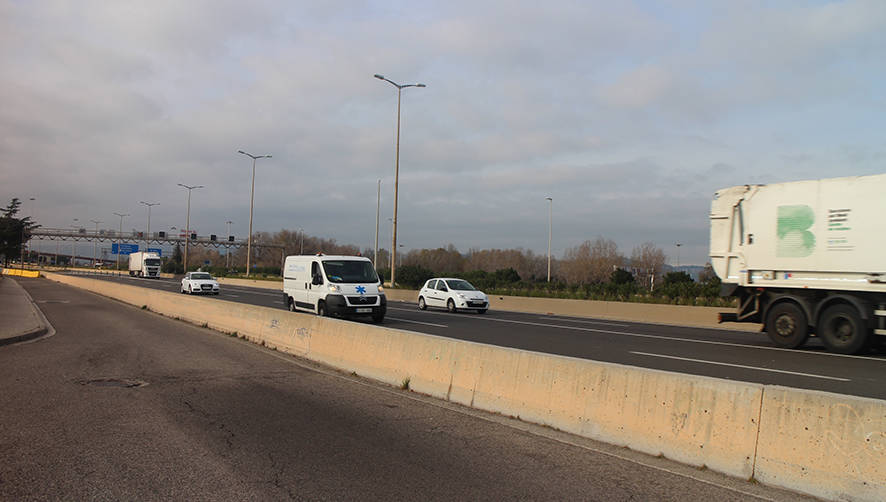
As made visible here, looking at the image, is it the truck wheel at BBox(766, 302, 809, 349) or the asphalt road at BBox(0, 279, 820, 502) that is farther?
the truck wheel at BBox(766, 302, 809, 349)

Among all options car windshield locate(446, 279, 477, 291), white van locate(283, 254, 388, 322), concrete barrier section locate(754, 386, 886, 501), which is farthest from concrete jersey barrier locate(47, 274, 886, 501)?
car windshield locate(446, 279, 477, 291)

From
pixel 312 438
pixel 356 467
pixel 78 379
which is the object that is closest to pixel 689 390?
pixel 356 467

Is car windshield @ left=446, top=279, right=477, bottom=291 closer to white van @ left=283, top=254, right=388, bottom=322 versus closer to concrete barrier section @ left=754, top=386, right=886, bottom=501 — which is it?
white van @ left=283, top=254, right=388, bottom=322

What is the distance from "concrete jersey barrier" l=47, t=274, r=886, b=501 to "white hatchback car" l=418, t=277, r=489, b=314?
1608 cm

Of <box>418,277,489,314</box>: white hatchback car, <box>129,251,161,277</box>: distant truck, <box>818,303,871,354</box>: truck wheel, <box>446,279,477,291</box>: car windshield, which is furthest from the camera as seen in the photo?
<box>129,251,161,277</box>: distant truck

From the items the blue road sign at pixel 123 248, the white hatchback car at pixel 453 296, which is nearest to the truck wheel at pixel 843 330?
the white hatchback car at pixel 453 296

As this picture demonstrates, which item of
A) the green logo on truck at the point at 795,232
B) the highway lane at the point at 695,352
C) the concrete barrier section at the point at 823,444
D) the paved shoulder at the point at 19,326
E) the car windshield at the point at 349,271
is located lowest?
the paved shoulder at the point at 19,326

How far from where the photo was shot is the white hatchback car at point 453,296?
26305 mm

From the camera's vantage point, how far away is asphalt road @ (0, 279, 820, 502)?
16.2ft

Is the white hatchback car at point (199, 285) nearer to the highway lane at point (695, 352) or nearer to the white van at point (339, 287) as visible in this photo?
the white van at point (339, 287)

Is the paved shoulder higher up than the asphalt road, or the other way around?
the asphalt road

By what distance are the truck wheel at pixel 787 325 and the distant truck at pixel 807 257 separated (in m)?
0.02

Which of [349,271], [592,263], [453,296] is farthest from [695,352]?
[592,263]

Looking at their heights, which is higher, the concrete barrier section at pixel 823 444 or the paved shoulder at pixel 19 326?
the concrete barrier section at pixel 823 444
